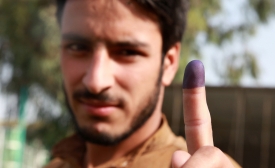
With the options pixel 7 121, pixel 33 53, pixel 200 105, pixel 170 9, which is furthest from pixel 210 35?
pixel 200 105

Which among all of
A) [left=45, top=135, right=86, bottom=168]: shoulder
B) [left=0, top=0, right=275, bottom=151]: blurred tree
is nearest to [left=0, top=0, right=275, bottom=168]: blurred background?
[left=0, top=0, right=275, bottom=151]: blurred tree

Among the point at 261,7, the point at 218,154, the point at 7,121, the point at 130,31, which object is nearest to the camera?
the point at 218,154

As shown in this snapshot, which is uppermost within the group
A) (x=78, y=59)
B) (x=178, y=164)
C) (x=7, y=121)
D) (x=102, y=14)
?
(x=102, y=14)

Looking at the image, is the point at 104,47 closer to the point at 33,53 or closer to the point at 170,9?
the point at 170,9

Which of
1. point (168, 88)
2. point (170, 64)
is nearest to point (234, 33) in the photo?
point (168, 88)

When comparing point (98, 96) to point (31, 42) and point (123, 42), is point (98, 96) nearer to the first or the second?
point (123, 42)

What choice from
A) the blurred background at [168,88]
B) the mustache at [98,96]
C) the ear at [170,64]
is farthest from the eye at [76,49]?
the blurred background at [168,88]

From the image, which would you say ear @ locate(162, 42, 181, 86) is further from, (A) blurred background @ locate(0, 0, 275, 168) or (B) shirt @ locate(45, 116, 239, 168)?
(A) blurred background @ locate(0, 0, 275, 168)
